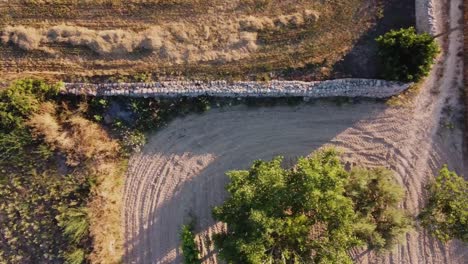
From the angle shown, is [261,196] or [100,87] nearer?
[261,196]

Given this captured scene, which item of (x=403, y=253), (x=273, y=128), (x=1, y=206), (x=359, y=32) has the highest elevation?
(x=359, y=32)

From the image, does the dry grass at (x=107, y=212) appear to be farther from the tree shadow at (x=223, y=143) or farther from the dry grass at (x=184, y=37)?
the dry grass at (x=184, y=37)

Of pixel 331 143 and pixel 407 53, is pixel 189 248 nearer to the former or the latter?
pixel 331 143

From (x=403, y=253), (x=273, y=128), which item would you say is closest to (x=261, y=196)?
(x=273, y=128)

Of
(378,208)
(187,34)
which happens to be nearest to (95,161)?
(187,34)

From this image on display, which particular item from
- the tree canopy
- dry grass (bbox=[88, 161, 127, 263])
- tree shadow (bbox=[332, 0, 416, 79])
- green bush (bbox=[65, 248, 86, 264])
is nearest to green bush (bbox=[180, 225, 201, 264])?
the tree canopy

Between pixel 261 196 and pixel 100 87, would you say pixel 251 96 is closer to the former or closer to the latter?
pixel 261 196
